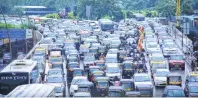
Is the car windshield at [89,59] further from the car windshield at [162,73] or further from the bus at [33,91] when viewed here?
the bus at [33,91]

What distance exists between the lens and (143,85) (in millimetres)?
31219

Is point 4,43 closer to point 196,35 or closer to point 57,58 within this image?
point 57,58

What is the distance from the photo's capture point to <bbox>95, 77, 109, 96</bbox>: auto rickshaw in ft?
107

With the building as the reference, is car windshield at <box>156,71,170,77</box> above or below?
below

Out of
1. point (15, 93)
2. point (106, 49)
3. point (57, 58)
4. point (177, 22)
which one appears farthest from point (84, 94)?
point (177, 22)

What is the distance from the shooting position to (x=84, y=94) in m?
26.9

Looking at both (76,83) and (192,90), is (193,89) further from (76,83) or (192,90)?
(76,83)

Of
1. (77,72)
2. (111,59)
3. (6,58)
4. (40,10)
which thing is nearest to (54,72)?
(77,72)

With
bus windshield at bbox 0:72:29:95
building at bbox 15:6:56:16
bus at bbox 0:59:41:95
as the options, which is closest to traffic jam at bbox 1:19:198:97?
bus at bbox 0:59:41:95

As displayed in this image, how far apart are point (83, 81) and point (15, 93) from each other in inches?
443

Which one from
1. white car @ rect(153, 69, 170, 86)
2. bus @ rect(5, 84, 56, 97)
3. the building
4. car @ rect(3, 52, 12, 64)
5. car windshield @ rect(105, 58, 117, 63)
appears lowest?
car @ rect(3, 52, 12, 64)

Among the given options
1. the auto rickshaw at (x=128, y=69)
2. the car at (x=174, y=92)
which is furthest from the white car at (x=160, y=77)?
the car at (x=174, y=92)

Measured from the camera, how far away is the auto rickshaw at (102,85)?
32.7 metres

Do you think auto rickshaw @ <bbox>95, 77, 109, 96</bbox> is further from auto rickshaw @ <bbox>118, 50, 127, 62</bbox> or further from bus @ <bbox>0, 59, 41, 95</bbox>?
auto rickshaw @ <bbox>118, 50, 127, 62</bbox>
